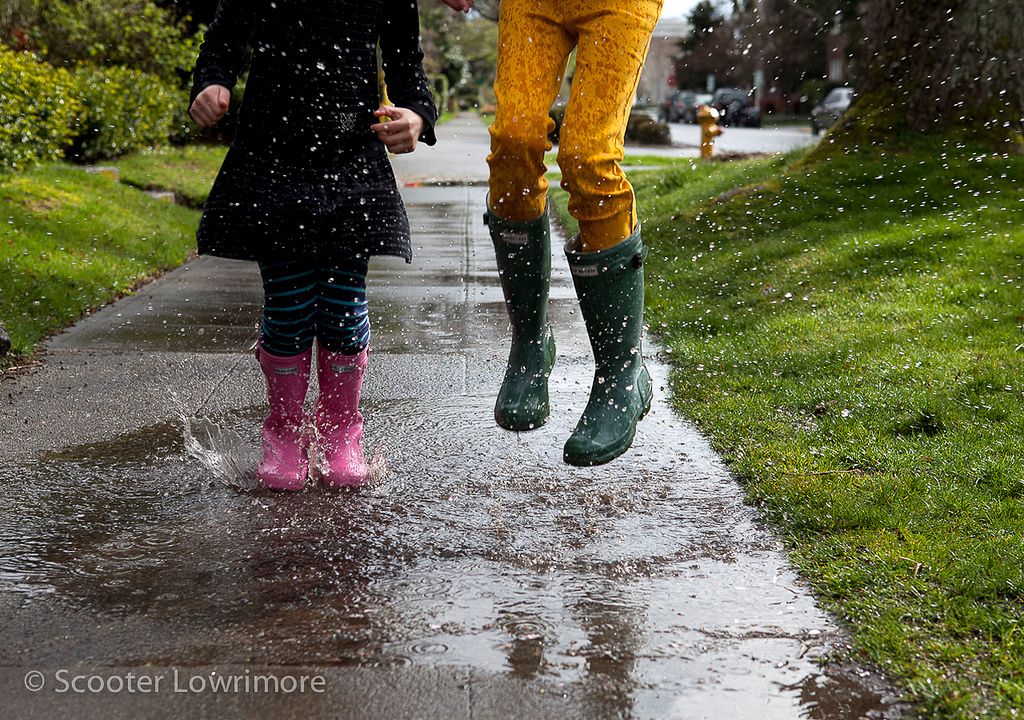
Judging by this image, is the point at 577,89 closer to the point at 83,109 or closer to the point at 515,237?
the point at 515,237

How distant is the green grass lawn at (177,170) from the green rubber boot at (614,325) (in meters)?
Answer: 8.30

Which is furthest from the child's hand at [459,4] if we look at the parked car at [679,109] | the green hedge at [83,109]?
the parked car at [679,109]

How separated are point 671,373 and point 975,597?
2426mm

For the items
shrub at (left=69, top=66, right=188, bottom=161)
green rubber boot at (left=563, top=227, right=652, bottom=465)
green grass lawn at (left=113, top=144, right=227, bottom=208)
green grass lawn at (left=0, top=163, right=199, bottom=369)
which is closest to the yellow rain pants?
green rubber boot at (left=563, top=227, right=652, bottom=465)

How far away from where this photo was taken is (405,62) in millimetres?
3324

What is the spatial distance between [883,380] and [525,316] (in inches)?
72.0

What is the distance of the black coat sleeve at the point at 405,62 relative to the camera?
3266 millimetres

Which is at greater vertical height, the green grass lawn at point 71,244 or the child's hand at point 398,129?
the child's hand at point 398,129

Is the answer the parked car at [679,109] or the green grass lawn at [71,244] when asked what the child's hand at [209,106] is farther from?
the parked car at [679,109]

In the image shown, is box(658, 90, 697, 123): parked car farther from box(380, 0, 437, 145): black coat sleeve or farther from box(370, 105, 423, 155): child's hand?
box(370, 105, 423, 155): child's hand

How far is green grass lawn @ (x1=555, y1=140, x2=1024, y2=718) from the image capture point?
252 cm

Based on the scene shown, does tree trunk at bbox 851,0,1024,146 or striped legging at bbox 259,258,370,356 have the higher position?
tree trunk at bbox 851,0,1024,146

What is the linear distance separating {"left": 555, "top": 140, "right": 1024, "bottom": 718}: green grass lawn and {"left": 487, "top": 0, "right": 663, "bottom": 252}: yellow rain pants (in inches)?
40.3

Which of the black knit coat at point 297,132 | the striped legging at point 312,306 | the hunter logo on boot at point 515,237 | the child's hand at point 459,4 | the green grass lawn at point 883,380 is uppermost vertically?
the child's hand at point 459,4
